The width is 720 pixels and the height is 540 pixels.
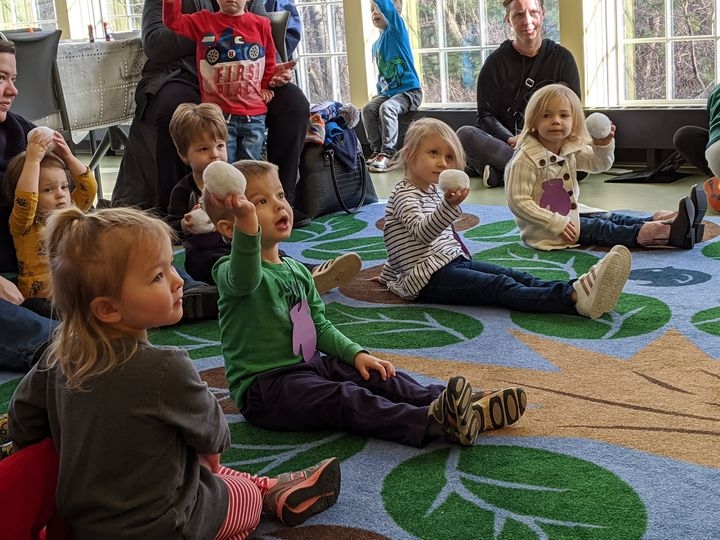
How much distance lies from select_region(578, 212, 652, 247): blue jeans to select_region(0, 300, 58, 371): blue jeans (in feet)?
6.26

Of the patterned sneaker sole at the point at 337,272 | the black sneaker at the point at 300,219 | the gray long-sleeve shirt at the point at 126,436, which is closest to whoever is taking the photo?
the gray long-sleeve shirt at the point at 126,436

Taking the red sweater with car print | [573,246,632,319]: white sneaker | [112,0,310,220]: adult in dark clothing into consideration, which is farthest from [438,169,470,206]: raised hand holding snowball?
the red sweater with car print

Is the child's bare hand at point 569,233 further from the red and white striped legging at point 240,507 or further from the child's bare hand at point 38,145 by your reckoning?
the red and white striped legging at point 240,507

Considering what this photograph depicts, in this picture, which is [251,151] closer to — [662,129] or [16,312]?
[16,312]

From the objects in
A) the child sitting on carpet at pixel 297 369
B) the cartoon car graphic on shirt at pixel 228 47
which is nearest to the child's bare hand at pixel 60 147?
the child sitting on carpet at pixel 297 369

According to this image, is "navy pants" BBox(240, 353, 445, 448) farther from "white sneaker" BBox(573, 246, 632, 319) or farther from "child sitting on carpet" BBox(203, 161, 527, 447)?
"white sneaker" BBox(573, 246, 632, 319)

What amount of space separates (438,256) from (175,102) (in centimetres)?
181

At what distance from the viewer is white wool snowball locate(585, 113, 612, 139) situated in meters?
3.43

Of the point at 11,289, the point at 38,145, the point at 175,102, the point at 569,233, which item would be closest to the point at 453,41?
the point at 175,102

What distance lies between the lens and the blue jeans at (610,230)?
11.2 feet

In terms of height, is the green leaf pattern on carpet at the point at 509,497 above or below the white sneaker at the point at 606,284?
below

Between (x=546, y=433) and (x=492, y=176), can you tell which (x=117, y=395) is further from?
(x=492, y=176)

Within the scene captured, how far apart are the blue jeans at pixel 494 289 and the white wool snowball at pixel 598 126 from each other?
0.82 m

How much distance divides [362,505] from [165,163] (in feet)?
8.92
